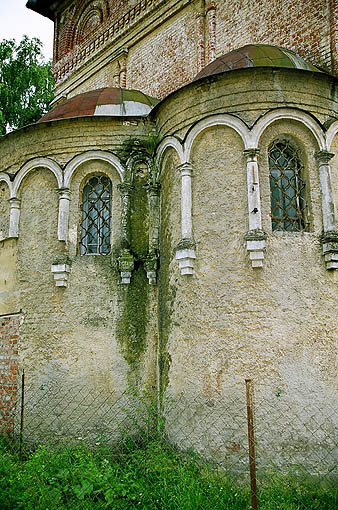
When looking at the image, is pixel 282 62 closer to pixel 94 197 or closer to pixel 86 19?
pixel 94 197

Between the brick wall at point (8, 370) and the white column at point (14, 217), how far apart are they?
138 cm

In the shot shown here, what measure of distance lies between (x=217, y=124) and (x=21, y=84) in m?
10.8

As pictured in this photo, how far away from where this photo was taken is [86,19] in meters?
14.8

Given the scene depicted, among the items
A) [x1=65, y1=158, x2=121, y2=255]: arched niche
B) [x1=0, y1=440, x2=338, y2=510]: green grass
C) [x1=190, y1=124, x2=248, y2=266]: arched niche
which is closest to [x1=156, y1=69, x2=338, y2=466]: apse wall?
[x1=190, y1=124, x2=248, y2=266]: arched niche

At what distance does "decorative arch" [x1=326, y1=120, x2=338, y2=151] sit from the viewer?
264 inches

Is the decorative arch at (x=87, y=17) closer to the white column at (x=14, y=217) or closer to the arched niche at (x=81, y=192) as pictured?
the arched niche at (x=81, y=192)

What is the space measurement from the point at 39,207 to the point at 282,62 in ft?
14.4

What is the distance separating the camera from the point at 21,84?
1563 centimetres

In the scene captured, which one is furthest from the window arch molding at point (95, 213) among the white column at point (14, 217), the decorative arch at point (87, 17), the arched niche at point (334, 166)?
the decorative arch at point (87, 17)

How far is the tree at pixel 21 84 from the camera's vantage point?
15430 mm

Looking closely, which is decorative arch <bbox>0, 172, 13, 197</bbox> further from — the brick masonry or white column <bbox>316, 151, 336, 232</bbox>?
white column <bbox>316, 151, 336, 232</bbox>

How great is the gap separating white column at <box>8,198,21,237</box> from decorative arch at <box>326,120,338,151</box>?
4997mm

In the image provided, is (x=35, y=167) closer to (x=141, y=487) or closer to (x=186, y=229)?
(x=186, y=229)

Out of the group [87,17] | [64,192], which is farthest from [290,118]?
[87,17]
